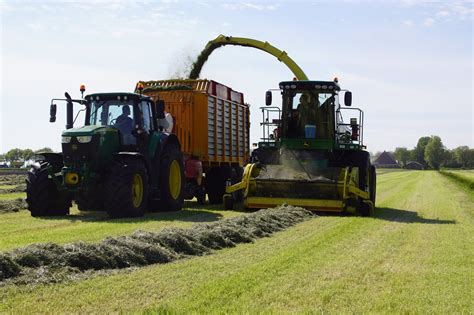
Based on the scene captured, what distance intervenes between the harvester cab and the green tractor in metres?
2.08

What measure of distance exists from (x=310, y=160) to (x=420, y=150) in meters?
145

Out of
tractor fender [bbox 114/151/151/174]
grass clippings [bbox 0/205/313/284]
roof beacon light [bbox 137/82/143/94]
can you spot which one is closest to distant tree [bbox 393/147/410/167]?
roof beacon light [bbox 137/82/143/94]

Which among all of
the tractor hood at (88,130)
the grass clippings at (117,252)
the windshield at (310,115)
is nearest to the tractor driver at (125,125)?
the tractor hood at (88,130)

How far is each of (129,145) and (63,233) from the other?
401 cm

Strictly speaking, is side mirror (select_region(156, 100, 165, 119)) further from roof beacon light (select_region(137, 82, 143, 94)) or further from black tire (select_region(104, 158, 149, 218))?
roof beacon light (select_region(137, 82, 143, 94))

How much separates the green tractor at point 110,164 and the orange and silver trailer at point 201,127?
75.2 inches

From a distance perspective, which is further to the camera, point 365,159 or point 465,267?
point 365,159

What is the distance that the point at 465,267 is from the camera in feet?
24.5

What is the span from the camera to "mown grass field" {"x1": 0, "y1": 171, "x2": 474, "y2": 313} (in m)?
5.36

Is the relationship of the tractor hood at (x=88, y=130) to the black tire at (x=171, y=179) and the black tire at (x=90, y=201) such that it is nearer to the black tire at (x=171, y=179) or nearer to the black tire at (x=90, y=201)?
the black tire at (x=90, y=201)

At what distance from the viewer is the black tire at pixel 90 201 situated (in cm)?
1258

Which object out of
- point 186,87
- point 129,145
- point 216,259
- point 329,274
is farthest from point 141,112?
point 329,274

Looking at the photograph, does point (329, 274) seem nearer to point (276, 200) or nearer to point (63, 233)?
point (63, 233)

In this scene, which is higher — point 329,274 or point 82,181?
point 82,181
